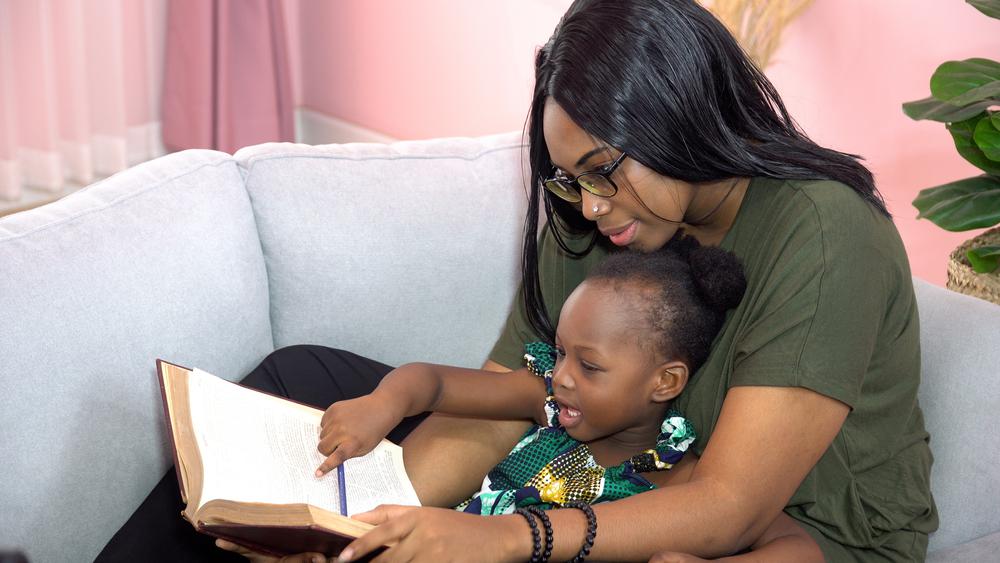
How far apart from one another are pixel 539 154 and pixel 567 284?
0.25m

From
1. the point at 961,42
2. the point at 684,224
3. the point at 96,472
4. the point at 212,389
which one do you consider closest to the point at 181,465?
the point at 212,389

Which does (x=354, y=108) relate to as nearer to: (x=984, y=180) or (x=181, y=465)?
(x=984, y=180)

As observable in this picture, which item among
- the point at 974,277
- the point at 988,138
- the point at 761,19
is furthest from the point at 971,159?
the point at 761,19

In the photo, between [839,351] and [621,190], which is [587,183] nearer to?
[621,190]

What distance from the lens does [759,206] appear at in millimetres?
1382

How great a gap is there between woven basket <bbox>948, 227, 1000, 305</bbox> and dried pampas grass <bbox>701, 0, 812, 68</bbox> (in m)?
0.76

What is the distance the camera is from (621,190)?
1319 mm

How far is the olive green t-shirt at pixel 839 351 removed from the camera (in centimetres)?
122

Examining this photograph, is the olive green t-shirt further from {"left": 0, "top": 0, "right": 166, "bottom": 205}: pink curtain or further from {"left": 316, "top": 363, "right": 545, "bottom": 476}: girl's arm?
{"left": 0, "top": 0, "right": 166, "bottom": 205}: pink curtain

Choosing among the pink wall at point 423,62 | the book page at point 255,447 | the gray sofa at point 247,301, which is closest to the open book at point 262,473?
the book page at point 255,447

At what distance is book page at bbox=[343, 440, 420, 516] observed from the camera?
131 cm

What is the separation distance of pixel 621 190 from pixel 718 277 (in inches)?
7.3

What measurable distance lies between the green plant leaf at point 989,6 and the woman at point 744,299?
675 mm

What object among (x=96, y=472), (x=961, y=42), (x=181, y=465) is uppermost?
(x=961, y=42)
